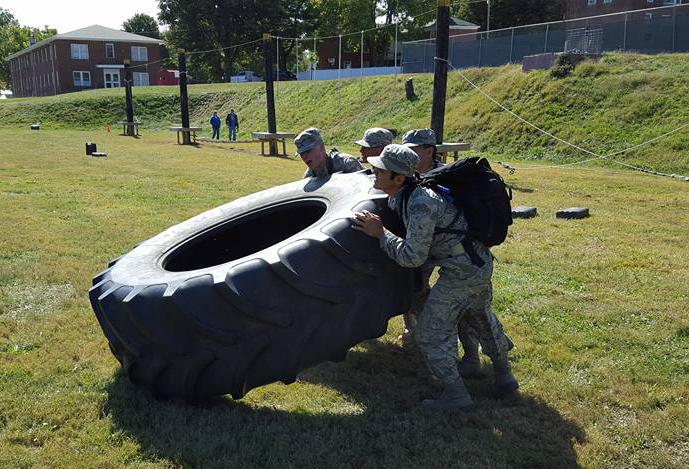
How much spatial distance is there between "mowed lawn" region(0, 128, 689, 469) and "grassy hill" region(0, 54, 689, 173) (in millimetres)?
11380

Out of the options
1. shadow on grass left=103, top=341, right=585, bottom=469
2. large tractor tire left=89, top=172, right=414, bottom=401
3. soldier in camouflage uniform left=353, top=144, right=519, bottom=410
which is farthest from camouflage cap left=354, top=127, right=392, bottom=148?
shadow on grass left=103, top=341, right=585, bottom=469

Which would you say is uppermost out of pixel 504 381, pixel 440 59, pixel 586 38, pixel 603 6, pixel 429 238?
pixel 603 6

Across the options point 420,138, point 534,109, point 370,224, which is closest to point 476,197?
point 370,224

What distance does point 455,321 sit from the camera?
3719 millimetres

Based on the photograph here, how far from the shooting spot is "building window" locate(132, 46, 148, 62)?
230 feet

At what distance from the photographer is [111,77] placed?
2702 inches

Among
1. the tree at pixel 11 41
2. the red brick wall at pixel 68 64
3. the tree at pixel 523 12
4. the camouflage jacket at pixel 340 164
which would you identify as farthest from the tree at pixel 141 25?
the camouflage jacket at pixel 340 164

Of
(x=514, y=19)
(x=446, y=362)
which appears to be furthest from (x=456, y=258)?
(x=514, y=19)

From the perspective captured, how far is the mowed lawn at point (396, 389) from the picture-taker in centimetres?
329

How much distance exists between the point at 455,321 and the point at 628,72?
2099 cm

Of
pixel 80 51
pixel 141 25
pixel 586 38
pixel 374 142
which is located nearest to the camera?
pixel 374 142

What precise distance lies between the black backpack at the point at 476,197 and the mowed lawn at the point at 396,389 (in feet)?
3.43

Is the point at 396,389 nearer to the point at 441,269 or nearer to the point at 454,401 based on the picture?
the point at 454,401

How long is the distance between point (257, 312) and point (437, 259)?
106 cm
